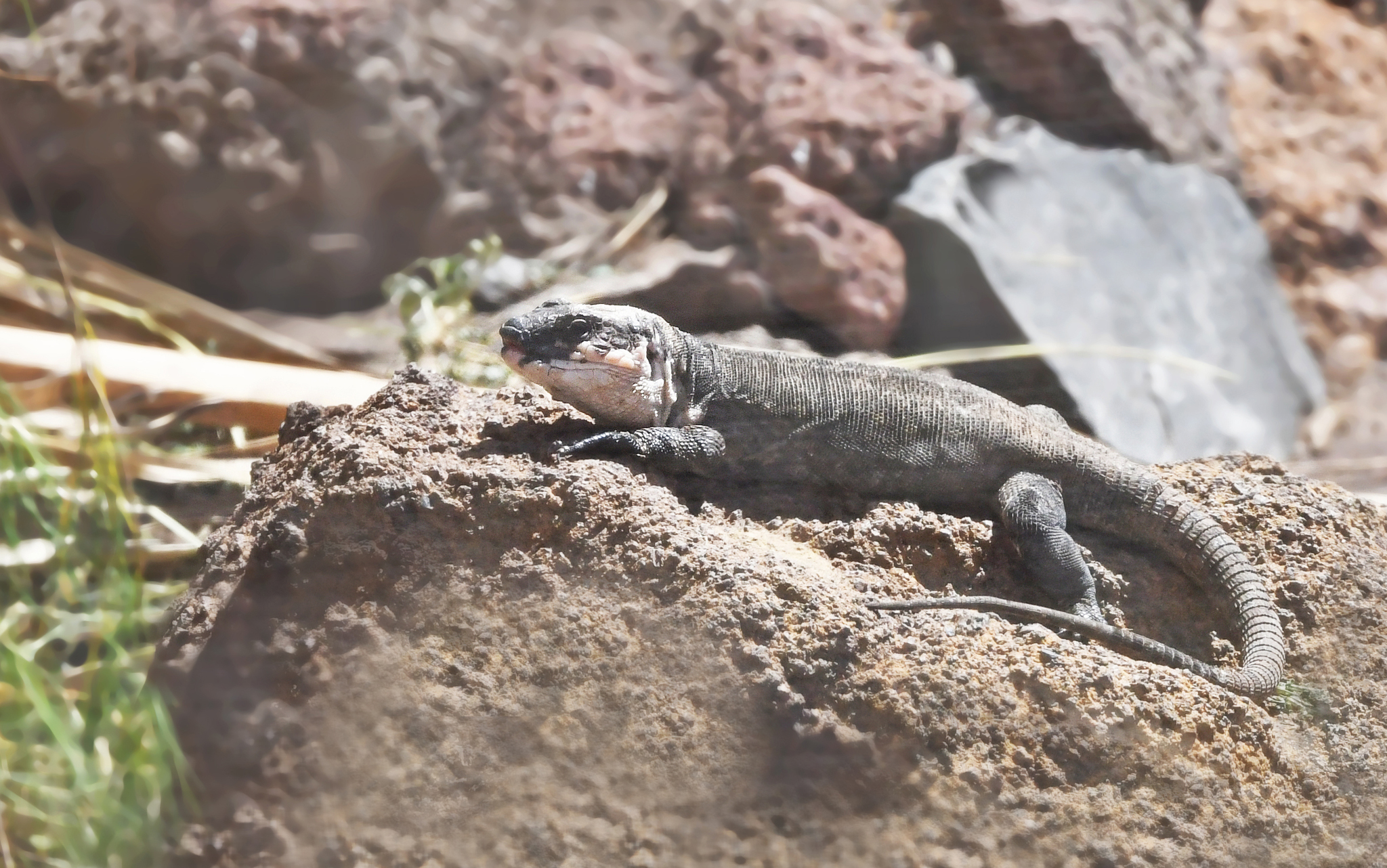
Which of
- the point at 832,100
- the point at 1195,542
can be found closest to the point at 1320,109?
the point at 832,100

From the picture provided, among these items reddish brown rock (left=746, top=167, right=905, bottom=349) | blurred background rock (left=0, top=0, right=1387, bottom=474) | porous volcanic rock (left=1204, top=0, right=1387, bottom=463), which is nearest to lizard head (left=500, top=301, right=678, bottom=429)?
reddish brown rock (left=746, top=167, right=905, bottom=349)

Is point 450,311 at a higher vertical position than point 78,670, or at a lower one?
higher

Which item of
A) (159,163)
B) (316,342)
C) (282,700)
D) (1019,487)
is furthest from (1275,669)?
(159,163)

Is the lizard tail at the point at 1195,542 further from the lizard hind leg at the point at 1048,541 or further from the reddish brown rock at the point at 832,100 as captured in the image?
the reddish brown rock at the point at 832,100

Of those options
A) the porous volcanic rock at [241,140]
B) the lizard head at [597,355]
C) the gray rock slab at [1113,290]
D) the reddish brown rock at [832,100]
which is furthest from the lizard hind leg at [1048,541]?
the porous volcanic rock at [241,140]

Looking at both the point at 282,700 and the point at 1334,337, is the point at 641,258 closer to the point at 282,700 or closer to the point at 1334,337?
the point at 282,700

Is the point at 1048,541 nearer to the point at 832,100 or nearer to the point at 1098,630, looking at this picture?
the point at 1098,630
